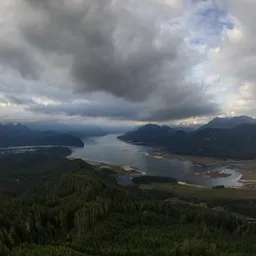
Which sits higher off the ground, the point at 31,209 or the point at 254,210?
the point at 31,209

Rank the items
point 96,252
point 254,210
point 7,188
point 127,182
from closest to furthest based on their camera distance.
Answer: point 96,252
point 254,210
point 7,188
point 127,182

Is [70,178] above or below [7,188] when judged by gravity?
above

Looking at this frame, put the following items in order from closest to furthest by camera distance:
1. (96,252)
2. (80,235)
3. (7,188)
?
(96,252), (80,235), (7,188)

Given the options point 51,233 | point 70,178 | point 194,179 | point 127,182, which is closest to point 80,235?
point 51,233

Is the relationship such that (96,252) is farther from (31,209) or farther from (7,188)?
(7,188)

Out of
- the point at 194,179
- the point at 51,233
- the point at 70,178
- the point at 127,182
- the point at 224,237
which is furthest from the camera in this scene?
the point at 194,179

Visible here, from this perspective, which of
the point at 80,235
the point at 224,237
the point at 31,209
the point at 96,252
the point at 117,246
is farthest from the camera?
the point at 31,209

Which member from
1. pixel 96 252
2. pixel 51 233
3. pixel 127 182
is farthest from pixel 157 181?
pixel 96 252

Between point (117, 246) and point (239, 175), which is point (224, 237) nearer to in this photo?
point (117, 246)

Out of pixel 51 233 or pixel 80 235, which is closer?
pixel 80 235
